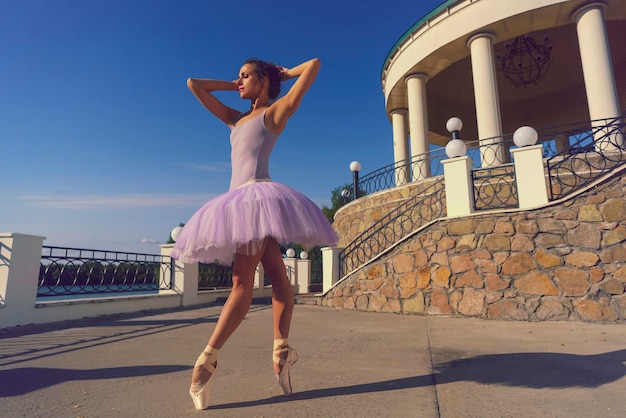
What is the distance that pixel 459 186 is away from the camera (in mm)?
6559

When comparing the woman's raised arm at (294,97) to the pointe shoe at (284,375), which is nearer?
the pointe shoe at (284,375)

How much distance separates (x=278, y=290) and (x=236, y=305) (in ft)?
1.05

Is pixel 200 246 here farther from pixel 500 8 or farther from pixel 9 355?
pixel 500 8

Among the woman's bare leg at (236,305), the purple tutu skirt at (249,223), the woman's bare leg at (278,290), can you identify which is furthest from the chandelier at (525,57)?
the woman's bare leg at (236,305)

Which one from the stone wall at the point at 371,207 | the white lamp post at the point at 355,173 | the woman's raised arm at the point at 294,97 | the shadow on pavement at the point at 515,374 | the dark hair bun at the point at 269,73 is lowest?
the shadow on pavement at the point at 515,374

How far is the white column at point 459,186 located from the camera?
6.47 m

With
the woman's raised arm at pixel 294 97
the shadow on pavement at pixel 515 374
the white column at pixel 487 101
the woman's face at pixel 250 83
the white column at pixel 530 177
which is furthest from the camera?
the white column at pixel 487 101

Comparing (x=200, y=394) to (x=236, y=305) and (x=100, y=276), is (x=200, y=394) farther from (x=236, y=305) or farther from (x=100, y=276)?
(x=100, y=276)

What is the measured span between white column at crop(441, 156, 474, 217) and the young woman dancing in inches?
189

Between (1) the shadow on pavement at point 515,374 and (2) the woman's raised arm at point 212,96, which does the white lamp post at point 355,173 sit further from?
(2) the woman's raised arm at point 212,96

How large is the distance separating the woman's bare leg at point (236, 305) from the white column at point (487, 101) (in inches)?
358

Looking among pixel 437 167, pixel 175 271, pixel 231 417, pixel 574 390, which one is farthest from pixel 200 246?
pixel 437 167

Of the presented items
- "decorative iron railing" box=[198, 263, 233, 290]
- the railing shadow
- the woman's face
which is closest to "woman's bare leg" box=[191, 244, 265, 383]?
the woman's face

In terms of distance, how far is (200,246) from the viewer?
2.02 m
